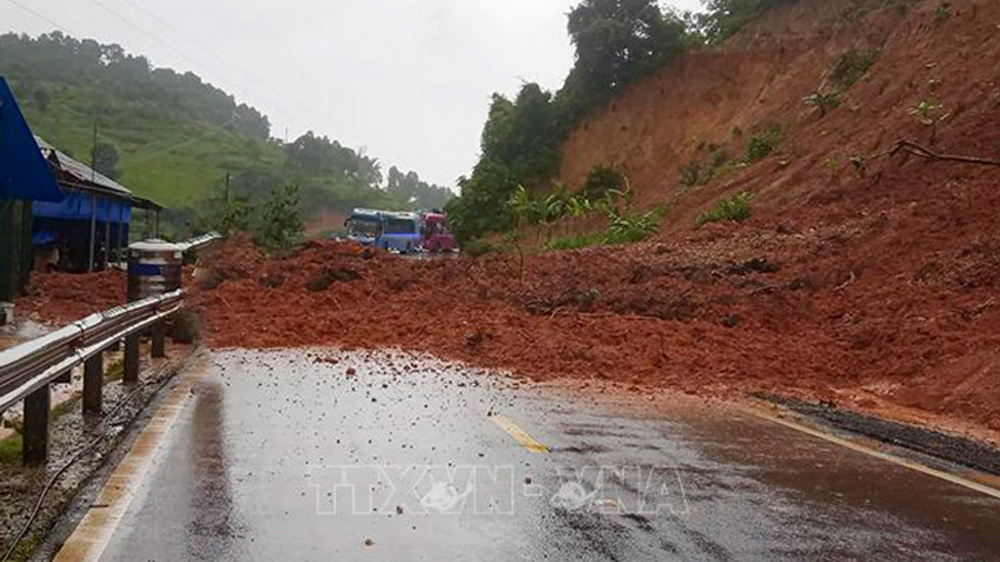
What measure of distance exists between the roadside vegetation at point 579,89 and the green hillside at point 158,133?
41.6ft

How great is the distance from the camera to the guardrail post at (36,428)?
6.52 m

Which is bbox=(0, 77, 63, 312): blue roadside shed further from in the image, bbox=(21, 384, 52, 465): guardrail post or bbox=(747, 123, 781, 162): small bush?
bbox=(747, 123, 781, 162): small bush

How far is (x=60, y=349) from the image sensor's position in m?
7.03

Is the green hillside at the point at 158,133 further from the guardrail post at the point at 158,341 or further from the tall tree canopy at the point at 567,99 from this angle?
the guardrail post at the point at 158,341

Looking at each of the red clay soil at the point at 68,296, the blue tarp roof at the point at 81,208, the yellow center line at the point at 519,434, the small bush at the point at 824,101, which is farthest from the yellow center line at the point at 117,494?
the small bush at the point at 824,101

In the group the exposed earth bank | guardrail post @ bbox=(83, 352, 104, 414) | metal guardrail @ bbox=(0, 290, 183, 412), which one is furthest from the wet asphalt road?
the exposed earth bank

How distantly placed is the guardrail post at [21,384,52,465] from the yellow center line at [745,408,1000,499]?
6130 millimetres

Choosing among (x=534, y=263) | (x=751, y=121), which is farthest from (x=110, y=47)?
(x=534, y=263)

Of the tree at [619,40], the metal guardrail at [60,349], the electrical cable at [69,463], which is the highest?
the tree at [619,40]

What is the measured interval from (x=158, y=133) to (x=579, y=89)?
42.0 meters

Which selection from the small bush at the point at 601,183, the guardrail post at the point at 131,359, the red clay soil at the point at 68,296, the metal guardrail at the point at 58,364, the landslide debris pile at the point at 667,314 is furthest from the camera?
the small bush at the point at 601,183

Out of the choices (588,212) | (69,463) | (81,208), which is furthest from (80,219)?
(69,463)

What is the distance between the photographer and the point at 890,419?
11.3 metres

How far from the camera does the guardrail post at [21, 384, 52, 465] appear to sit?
6.52 meters
